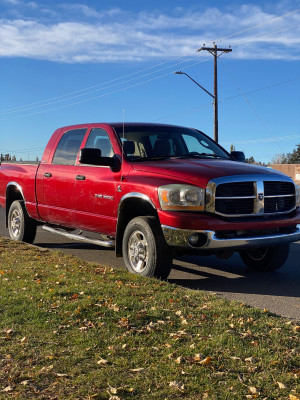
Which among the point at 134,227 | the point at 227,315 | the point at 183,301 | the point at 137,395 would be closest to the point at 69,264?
the point at 134,227

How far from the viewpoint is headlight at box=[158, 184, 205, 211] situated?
6418 millimetres

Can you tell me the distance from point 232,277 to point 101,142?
2.74 metres

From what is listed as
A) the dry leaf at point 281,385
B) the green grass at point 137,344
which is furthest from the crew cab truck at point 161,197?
the dry leaf at point 281,385

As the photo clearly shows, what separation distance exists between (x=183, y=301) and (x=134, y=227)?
1.48m

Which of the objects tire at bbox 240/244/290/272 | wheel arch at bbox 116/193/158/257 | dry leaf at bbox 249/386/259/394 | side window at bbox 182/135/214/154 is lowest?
dry leaf at bbox 249/386/259/394

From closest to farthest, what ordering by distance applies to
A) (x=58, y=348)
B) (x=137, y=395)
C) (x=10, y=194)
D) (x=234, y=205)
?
(x=137, y=395), (x=58, y=348), (x=234, y=205), (x=10, y=194)

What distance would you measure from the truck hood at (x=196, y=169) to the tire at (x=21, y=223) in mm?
3610

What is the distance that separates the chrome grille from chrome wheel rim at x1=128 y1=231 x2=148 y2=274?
3.30ft

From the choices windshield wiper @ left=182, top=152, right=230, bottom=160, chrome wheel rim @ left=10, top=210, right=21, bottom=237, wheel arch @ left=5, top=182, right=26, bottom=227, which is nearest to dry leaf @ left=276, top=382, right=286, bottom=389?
windshield wiper @ left=182, top=152, right=230, bottom=160

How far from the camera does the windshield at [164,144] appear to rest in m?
7.61

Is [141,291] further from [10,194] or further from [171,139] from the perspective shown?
[10,194]

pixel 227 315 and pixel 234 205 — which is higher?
pixel 234 205

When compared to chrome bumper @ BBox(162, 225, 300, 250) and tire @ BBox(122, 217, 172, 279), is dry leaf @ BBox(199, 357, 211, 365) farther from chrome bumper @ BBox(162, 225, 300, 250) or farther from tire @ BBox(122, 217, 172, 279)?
tire @ BBox(122, 217, 172, 279)

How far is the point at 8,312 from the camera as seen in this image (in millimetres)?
5371
